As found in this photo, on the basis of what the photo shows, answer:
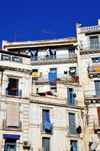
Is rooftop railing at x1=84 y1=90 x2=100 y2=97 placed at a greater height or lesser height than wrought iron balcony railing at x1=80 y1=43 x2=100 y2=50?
lesser

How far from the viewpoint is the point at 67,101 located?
33.8 metres

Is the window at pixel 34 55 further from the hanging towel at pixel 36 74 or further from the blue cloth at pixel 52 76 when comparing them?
the blue cloth at pixel 52 76

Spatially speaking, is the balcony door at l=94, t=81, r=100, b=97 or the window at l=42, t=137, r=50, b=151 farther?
the balcony door at l=94, t=81, r=100, b=97

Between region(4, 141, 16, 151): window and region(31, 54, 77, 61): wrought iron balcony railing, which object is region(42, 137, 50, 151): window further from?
region(31, 54, 77, 61): wrought iron balcony railing

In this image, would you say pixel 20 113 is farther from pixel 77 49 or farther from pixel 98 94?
pixel 77 49

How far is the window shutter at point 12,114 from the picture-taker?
29078 millimetres

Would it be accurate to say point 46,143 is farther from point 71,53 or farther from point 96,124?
point 71,53

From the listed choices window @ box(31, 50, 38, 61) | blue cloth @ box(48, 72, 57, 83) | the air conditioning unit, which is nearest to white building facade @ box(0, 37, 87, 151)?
the air conditioning unit

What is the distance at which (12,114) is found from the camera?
29.5m

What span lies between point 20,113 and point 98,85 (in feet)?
38.8

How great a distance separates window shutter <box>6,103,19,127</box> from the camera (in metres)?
29.1

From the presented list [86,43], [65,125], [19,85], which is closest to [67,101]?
[65,125]

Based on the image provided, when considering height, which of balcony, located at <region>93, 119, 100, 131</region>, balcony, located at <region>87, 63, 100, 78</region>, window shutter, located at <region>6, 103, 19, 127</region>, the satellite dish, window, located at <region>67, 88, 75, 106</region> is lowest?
the satellite dish

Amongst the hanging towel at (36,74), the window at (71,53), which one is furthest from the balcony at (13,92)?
the window at (71,53)
